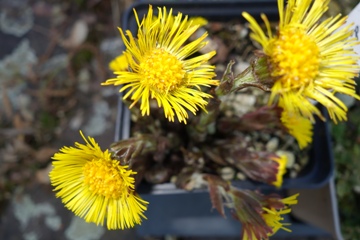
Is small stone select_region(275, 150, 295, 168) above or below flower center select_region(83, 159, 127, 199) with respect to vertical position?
below

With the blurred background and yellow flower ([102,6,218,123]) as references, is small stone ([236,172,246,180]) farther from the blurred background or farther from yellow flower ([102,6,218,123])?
the blurred background

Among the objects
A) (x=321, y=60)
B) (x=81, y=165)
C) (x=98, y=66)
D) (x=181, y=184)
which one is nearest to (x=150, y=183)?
(x=181, y=184)

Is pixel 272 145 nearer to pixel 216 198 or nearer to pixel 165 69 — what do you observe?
pixel 216 198

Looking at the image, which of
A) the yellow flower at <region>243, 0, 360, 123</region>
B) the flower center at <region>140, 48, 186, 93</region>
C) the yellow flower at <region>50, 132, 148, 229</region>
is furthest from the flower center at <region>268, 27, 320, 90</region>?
the yellow flower at <region>50, 132, 148, 229</region>

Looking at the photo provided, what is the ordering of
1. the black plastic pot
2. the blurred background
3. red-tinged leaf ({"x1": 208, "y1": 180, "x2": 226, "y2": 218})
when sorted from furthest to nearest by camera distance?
the blurred background, the black plastic pot, red-tinged leaf ({"x1": 208, "y1": 180, "x2": 226, "y2": 218})

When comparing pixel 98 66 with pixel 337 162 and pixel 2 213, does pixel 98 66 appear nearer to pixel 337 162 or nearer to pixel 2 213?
pixel 2 213
